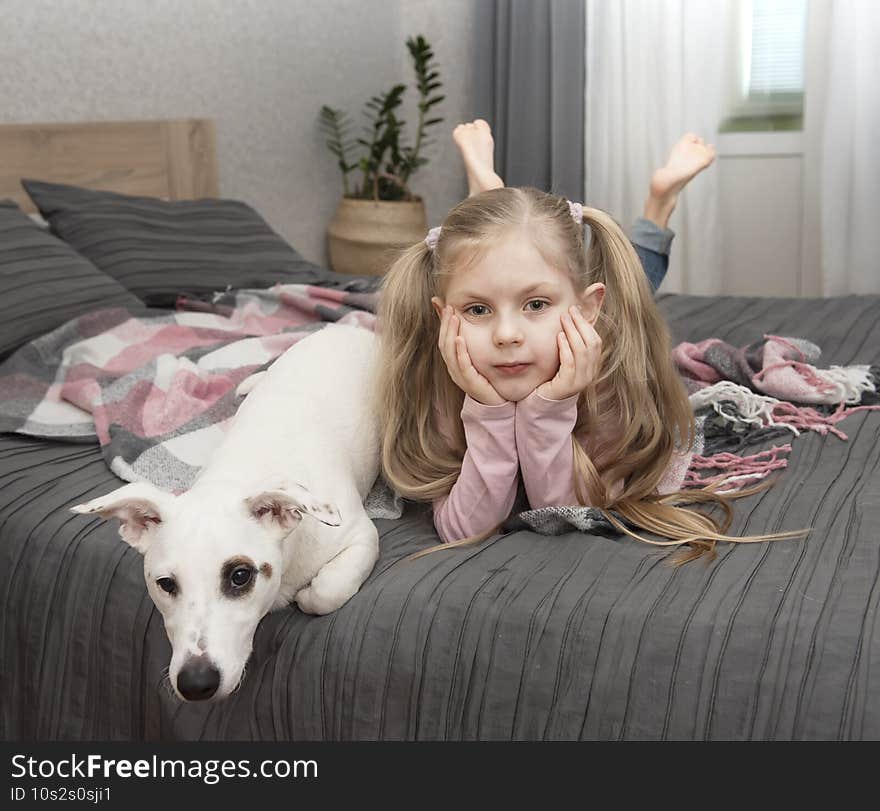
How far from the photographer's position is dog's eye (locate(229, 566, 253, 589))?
0.96m

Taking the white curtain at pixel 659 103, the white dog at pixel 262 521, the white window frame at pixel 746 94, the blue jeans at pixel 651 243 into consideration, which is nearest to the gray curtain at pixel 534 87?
the white curtain at pixel 659 103

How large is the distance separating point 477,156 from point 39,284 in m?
0.88

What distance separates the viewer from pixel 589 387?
4.24 feet

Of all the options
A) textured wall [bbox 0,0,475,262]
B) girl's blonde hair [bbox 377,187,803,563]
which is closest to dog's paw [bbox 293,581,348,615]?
girl's blonde hair [bbox 377,187,803,563]

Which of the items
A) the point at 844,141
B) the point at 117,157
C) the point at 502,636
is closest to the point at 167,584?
the point at 502,636

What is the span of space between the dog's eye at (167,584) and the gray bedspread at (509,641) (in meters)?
0.17

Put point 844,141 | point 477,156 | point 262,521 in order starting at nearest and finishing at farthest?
point 262,521 → point 477,156 → point 844,141

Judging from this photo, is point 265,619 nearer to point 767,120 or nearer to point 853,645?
point 853,645

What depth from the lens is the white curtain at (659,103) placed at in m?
3.40


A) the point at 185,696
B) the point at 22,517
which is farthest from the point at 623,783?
the point at 22,517

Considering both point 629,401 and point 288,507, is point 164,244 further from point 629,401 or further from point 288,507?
point 288,507

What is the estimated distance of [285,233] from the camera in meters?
3.56

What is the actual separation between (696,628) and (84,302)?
1476 mm

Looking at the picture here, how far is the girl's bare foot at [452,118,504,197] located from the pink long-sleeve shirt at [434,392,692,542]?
80 cm
